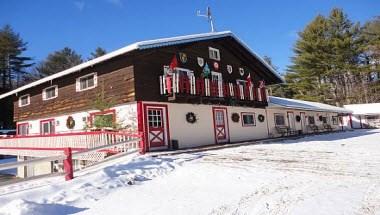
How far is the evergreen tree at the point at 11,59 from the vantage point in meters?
49.1

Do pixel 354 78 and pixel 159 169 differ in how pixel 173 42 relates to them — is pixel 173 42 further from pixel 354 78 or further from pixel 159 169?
pixel 354 78

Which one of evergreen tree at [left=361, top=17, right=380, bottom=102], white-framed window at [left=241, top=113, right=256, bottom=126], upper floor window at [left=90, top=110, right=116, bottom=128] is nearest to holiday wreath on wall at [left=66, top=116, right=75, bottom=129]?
upper floor window at [left=90, top=110, right=116, bottom=128]

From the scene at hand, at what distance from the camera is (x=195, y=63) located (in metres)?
20.1

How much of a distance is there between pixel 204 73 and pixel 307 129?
17.5 meters

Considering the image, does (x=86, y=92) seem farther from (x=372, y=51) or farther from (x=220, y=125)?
(x=372, y=51)

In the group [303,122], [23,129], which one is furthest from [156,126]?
[303,122]

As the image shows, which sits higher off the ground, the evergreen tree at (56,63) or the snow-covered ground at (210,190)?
the evergreen tree at (56,63)

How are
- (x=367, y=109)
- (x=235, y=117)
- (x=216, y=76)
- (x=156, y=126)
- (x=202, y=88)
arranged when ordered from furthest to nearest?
(x=367, y=109)
(x=235, y=117)
(x=216, y=76)
(x=202, y=88)
(x=156, y=126)

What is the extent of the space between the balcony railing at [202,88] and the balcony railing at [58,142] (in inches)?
141

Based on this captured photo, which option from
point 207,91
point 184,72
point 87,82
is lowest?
point 207,91

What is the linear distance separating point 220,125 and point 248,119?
378 cm

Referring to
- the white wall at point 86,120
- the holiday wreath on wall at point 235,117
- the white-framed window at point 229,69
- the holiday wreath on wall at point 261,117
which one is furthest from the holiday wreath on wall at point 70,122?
the holiday wreath on wall at point 261,117

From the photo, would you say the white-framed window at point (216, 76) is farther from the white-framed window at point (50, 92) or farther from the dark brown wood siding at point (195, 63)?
the white-framed window at point (50, 92)

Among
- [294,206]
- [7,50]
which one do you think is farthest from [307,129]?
[7,50]
